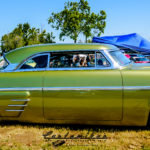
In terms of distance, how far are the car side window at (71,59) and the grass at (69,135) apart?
1.11 meters

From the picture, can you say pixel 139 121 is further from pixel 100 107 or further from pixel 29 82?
pixel 29 82

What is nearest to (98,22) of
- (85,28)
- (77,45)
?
(85,28)

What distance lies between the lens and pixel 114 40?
898cm

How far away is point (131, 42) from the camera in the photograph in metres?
8.73

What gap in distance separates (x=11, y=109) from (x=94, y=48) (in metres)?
1.71

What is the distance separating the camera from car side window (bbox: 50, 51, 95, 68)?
3.26m

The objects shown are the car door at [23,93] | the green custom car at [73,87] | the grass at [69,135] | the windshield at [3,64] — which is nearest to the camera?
the grass at [69,135]

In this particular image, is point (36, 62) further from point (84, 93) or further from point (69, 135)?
point (69, 135)

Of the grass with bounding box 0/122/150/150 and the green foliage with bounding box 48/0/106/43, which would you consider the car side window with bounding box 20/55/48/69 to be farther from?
the green foliage with bounding box 48/0/106/43

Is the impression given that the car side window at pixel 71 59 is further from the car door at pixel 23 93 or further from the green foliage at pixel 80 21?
the green foliage at pixel 80 21

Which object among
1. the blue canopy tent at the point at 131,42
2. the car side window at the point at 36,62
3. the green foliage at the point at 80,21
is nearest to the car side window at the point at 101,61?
the car side window at the point at 36,62

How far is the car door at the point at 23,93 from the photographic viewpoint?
3146 mm

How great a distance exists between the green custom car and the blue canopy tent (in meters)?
5.31

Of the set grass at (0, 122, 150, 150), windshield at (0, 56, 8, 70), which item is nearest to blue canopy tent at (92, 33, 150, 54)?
grass at (0, 122, 150, 150)
